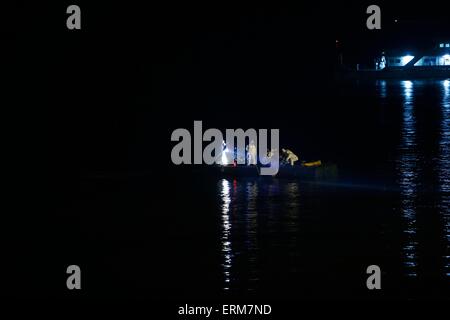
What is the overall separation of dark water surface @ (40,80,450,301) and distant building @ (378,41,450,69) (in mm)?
74662

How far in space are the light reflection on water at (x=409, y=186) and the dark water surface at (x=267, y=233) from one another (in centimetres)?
4

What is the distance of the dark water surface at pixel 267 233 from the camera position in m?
17.1

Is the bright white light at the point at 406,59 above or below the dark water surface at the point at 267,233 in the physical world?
above

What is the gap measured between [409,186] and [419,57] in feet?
263

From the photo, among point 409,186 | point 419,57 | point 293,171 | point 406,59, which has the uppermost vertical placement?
point 419,57

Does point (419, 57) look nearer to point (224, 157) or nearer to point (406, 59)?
point (406, 59)

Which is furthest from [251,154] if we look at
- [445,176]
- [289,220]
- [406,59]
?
[406,59]

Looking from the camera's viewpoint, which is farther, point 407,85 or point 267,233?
point 407,85

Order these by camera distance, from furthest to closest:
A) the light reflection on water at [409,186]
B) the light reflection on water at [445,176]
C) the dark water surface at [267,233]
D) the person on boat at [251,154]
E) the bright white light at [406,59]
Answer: the bright white light at [406,59] → the person on boat at [251,154] → the light reflection on water at [445,176] → the light reflection on water at [409,186] → the dark water surface at [267,233]

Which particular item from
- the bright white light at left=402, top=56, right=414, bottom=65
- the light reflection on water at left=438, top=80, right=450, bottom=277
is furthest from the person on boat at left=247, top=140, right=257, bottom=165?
the bright white light at left=402, top=56, right=414, bottom=65

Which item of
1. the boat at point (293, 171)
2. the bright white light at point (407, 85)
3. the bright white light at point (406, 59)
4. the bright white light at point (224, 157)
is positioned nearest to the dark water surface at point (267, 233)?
the boat at point (293, 171)

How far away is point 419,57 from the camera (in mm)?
103625

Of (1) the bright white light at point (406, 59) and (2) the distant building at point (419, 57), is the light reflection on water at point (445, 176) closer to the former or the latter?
(2) the distant building at point (419, 57)

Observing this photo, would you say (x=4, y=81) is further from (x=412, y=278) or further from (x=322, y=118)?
(x=412, y=278)
